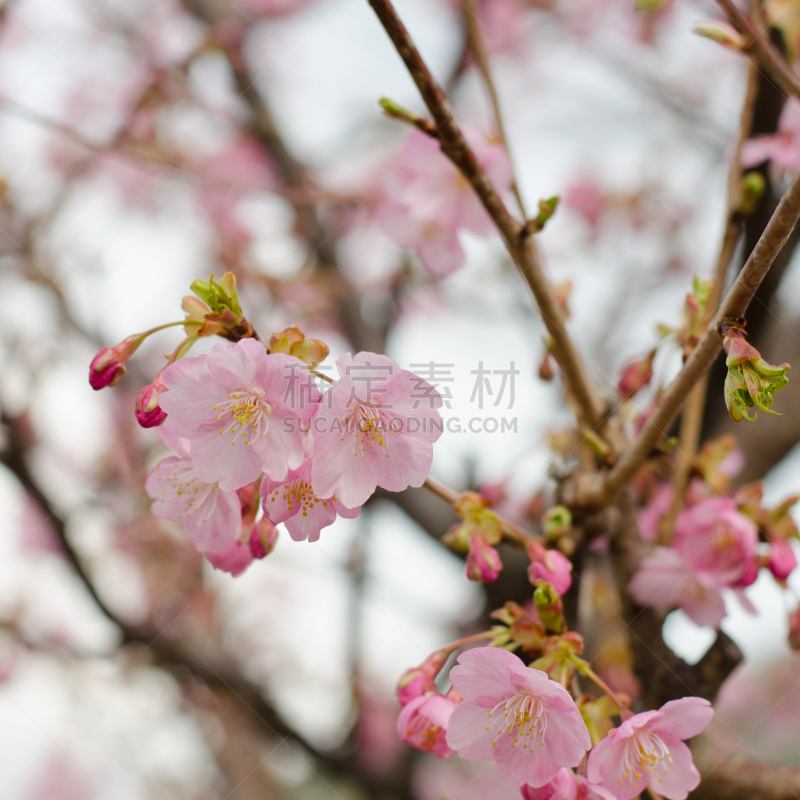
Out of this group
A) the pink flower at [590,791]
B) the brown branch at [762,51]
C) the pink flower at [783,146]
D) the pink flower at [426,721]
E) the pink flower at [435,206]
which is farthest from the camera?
the pink flower at [435,206]

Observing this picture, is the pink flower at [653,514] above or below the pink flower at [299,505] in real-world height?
below

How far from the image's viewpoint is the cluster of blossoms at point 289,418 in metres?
0.71

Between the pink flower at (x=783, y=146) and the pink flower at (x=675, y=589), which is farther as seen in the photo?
the pink flower at (x=783, y=146)

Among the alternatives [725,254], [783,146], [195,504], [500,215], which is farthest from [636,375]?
[195,504]

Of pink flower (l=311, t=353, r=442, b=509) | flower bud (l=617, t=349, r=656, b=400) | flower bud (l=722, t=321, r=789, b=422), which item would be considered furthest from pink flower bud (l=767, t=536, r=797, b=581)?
pink flower (l=311, t=353, r=442, b=509)

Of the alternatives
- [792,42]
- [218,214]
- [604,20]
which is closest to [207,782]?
[218,214]

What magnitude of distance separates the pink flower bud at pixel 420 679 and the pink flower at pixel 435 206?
839 mm

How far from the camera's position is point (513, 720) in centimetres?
73

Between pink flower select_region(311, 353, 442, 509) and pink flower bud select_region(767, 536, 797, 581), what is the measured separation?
75 centimetres

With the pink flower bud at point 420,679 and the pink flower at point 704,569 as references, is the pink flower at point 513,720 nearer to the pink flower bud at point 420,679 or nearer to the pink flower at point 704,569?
the pink flower bud at point 420,679

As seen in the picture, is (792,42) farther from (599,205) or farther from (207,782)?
(207,782)

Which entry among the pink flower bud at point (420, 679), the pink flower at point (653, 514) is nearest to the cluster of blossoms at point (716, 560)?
the pink flower at point (653, 514)

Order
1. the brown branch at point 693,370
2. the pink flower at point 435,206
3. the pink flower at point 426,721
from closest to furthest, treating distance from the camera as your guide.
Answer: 1. the brown branch at point 693,370
2. the pink flower at point 426,721
3. the pink flower at point 435,206

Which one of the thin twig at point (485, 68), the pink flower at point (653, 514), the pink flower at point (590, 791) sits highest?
the thin twig at point (485, 68)
